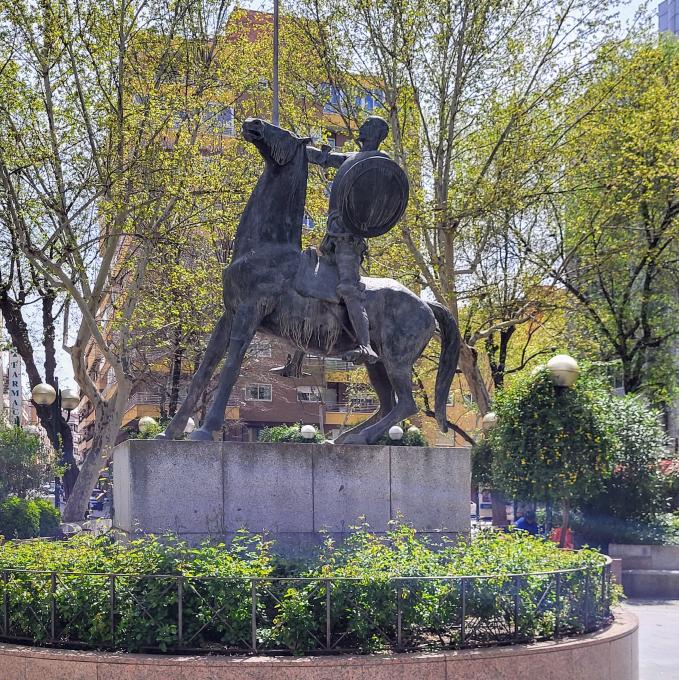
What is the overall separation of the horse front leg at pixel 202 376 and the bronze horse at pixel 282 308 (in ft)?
0.03

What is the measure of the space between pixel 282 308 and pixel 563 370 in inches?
440

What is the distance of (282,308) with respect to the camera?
10398 millimetres

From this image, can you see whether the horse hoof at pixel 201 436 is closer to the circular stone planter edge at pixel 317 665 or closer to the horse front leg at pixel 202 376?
the horse front leg at pixel 202 376

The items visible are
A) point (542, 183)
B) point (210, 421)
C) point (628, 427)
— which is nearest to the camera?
point (210, 421)

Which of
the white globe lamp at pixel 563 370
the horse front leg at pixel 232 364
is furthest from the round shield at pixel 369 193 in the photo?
the white globe lamp at pixel 563 370

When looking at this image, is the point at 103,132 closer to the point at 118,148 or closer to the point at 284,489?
the point at 118,148

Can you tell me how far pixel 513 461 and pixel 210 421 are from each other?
12515 mm

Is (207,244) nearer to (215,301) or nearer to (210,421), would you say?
(215,301)

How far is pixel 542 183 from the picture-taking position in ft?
83.6

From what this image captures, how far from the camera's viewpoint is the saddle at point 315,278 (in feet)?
34.2

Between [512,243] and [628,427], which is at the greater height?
[512,243]

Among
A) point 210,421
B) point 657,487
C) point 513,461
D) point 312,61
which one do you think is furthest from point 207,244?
point 210,421

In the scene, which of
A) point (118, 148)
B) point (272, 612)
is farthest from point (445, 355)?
point (118, 148)

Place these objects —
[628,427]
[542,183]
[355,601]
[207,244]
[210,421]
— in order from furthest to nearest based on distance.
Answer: [207,244], [542,183], [628,427], [210,421], [355,601]
